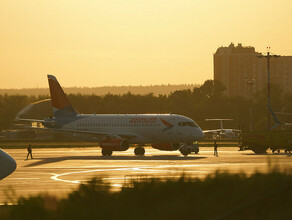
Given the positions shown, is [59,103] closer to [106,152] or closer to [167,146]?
[106,152]

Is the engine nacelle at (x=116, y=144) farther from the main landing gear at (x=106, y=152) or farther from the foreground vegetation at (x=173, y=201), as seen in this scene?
the foreground vegetation at (x=173, y=201)

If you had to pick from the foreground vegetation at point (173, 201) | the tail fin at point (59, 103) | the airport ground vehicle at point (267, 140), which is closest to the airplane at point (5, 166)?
the foreground vegetation at point (173, 201)

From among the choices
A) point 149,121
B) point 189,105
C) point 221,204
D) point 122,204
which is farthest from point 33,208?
point 189,105

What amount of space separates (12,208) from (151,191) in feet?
11.1

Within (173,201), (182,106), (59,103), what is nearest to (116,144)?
(59,103)

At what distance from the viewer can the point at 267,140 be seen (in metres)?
61.4

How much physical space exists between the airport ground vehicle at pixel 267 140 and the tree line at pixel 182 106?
7429cm

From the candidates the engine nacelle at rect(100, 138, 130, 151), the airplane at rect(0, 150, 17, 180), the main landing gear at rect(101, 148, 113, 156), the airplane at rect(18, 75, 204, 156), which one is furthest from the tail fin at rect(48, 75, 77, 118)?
the airplane at rect(0, 150, 17, 180)

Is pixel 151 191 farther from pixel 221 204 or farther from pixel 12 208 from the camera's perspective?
pixel 12 208

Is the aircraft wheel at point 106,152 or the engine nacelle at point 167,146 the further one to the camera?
the aircraft wheel at point 106,152

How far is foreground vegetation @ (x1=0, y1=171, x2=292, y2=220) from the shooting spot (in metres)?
14.5

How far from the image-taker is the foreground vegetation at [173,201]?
47.4ft

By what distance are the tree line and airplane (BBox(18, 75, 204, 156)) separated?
247ft

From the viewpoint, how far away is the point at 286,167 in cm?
1759
